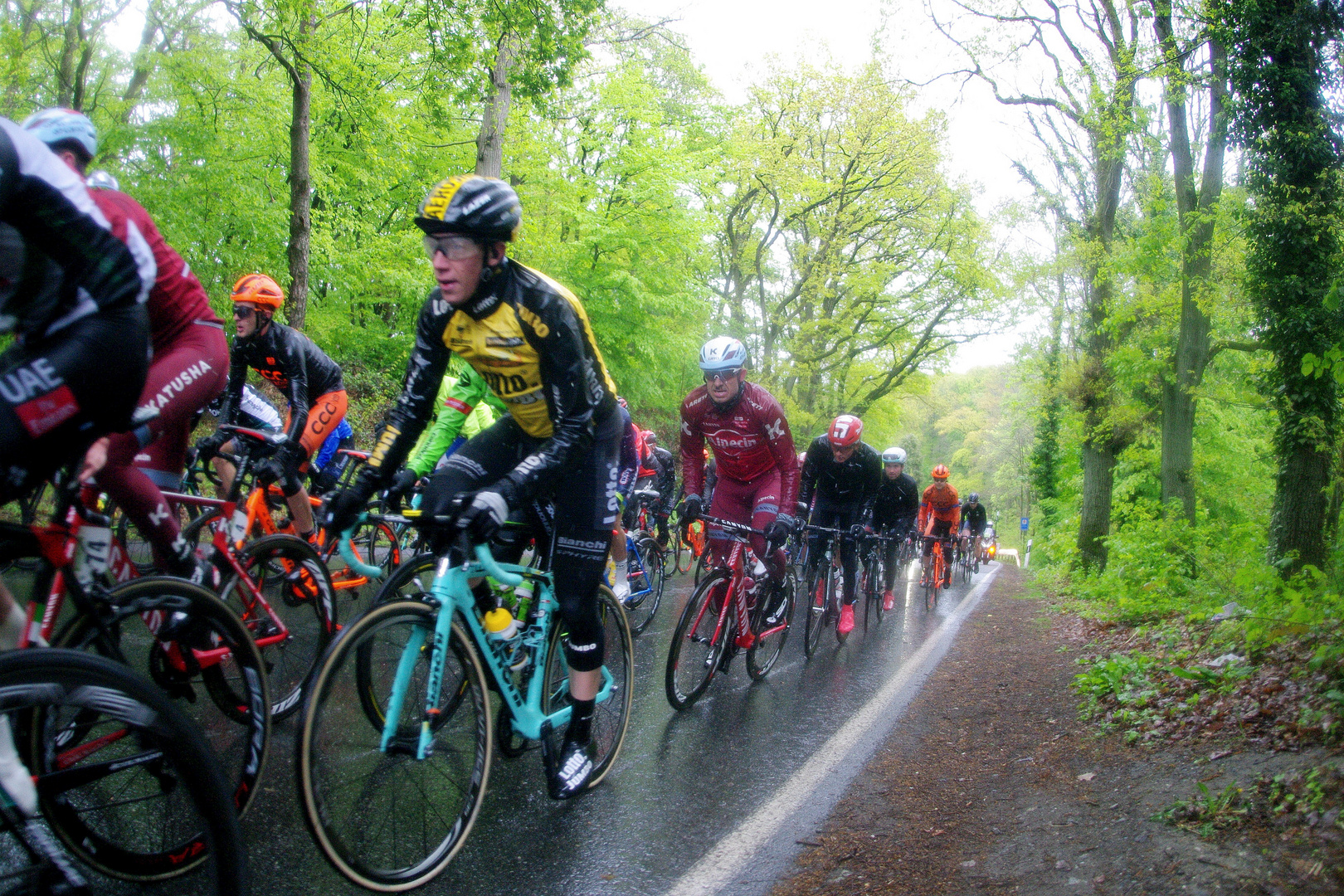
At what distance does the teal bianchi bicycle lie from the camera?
97.6 inches

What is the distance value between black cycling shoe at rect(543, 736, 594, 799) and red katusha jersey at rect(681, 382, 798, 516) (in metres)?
2.83

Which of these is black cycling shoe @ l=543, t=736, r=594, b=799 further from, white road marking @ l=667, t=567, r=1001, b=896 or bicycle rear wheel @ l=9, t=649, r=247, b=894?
bicycle rear wheel @ l=9, t=649, r=247, b=894

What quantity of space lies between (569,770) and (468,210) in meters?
2.22

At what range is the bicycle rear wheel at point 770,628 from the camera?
6.15 meters

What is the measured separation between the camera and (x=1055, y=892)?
2834mm

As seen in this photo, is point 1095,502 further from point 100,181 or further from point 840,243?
point 100,181

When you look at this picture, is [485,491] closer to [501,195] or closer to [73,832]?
[501,195]

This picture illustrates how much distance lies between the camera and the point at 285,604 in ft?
13.5

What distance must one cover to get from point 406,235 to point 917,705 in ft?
52.4

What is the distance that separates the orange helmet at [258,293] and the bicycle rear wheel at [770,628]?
12.4 ft

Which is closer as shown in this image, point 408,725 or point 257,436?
point 408,725

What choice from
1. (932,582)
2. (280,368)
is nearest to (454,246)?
(280,368)

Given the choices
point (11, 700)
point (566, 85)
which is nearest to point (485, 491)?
point (11, 700)

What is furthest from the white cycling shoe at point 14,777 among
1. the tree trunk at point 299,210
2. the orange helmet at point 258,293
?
the tree trunk at point 299,210
